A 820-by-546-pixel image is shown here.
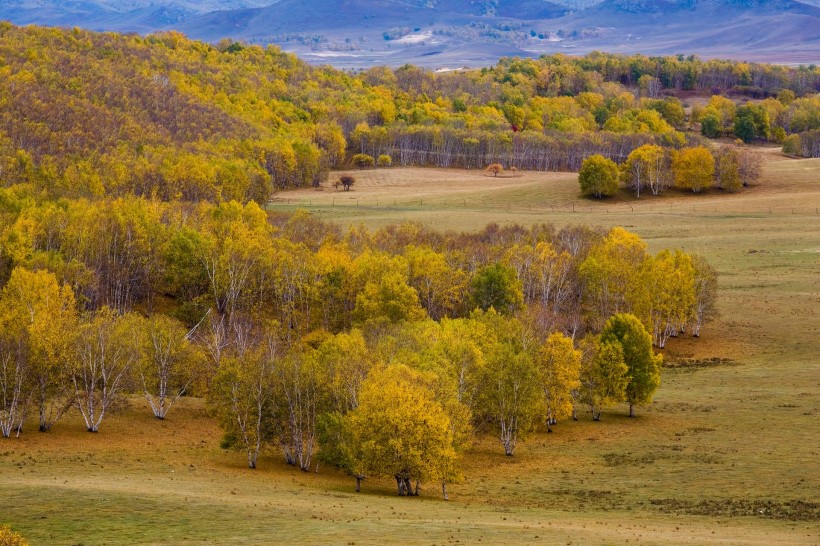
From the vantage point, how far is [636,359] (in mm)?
79250

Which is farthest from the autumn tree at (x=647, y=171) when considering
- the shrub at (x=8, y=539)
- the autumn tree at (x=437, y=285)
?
the shrub at (x=8, y=539)

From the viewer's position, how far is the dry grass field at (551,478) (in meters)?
45.9

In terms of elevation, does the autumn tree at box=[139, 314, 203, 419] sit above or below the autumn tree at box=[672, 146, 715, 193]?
below

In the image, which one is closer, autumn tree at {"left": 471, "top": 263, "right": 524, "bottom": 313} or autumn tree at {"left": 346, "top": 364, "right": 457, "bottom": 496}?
autumn tree at {"left": 346, "top": 364, "right": 457, "bottom": 496}

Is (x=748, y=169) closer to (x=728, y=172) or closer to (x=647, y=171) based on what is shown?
(x=728, y=172)

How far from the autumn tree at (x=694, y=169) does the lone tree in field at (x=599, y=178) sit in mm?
9948

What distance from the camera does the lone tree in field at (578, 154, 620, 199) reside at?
178 m

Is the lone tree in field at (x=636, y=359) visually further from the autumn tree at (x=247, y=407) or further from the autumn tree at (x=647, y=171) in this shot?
the autumn tree at (x=647, y=171)

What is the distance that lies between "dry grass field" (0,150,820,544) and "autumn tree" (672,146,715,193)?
7212 cm

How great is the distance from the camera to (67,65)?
18975cm

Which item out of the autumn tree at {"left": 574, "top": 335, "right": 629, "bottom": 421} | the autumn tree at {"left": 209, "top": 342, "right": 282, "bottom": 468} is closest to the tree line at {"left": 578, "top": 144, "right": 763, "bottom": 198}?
the autumn tree at {"left": 574, "top": 335, "right": 629, "bottom": 421}

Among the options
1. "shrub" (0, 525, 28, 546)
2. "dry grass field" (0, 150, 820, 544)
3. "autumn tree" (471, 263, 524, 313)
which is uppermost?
"shrub" (0, 525, 28, 546)

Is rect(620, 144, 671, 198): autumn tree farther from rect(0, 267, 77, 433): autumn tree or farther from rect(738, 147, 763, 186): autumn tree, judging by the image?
rect(0, 267, 77, 433): autumn tree

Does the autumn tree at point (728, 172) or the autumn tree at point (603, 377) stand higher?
the autumn tree at point (728, 172)
